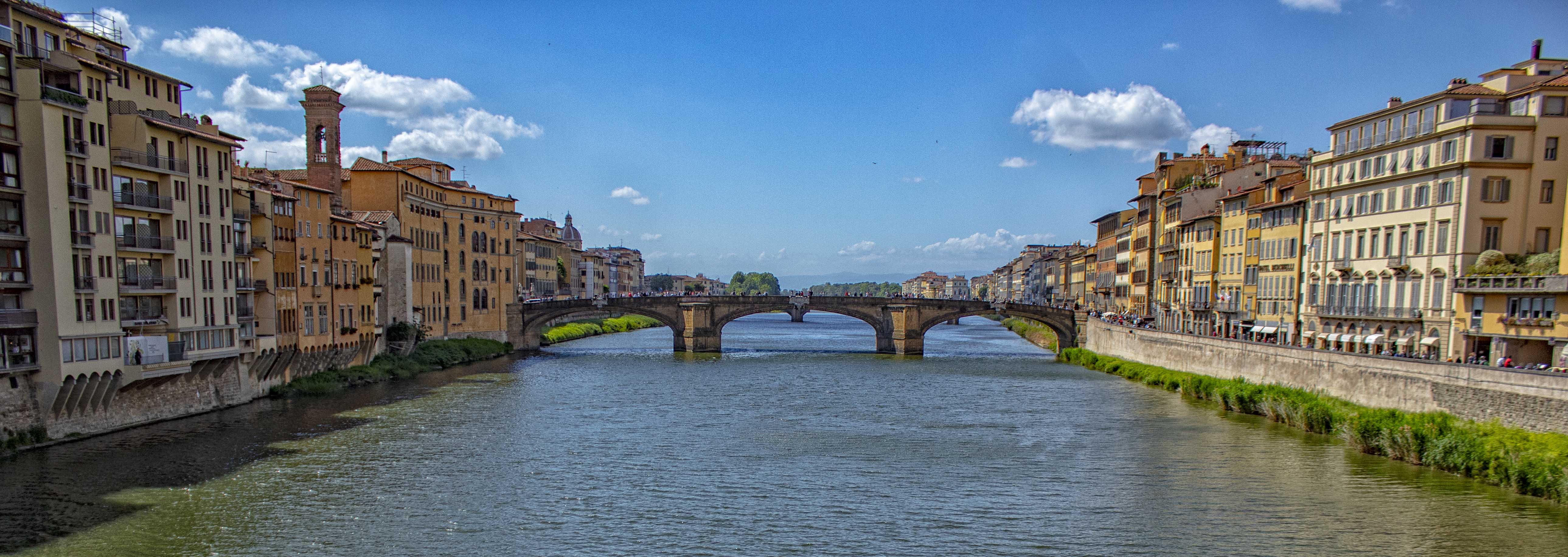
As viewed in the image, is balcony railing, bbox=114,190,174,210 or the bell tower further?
the bell tower

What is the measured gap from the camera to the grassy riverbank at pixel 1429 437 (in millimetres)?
20641

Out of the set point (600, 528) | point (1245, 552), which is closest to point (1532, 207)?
point (1245, 552)

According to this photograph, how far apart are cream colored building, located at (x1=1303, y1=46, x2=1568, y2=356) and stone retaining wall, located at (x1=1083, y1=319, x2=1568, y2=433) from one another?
2304mm

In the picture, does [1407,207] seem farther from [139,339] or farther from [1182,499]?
[139,339]

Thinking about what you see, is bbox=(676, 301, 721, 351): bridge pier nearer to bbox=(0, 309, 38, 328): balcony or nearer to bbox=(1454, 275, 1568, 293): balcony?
bbox=(0, 309, 38, 328): balcony

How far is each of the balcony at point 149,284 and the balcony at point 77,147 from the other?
406cm

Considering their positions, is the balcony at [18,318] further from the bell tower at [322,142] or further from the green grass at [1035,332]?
the green grass at [1035,332]

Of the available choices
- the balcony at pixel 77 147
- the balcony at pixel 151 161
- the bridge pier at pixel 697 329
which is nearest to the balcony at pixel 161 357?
the balcony at pixel 151 161

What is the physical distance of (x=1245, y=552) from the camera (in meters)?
17.9

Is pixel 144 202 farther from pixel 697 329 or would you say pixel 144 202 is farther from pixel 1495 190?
pixel 1495 190

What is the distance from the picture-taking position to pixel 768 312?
65.4m

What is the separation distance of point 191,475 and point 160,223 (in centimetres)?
1053

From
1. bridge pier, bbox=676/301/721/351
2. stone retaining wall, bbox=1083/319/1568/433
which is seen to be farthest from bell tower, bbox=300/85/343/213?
stone retaining wall, bbox=1083/319/1568/433

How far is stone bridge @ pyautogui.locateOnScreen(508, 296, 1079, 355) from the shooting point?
64.2m
